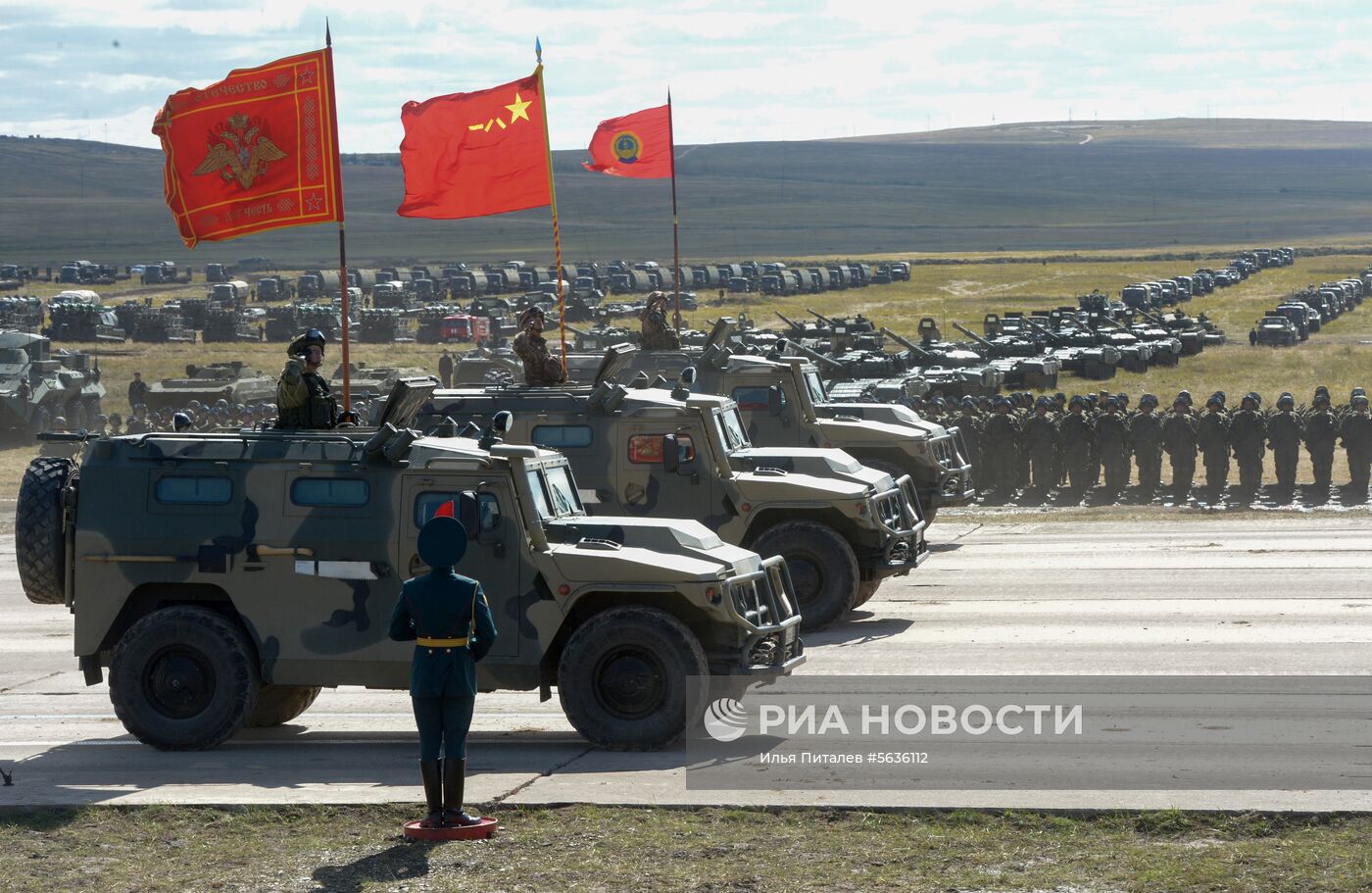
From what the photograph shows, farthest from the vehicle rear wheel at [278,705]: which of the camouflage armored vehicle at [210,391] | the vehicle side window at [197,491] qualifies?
the camouflage armored vehicle at [210,391]

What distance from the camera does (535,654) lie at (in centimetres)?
1122

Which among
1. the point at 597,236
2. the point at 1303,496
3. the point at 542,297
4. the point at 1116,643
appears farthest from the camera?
the point at 597,236

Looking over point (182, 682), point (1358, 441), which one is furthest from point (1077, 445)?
point (182, 682)

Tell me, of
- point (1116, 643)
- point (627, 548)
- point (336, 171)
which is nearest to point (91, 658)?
point (627, 548)

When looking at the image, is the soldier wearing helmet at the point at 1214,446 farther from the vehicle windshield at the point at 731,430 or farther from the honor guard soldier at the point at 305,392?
the honor guard soldier at the point at 305,392

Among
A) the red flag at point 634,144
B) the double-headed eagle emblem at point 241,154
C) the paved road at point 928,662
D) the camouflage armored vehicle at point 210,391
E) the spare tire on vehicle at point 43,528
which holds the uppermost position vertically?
the red flag at point 634,144

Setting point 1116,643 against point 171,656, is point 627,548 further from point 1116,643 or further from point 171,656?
point 1116,643

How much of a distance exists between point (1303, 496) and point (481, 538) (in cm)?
1944

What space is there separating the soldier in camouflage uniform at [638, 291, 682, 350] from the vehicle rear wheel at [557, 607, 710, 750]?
10.7 meters

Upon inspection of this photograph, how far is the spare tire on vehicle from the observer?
1170 cm

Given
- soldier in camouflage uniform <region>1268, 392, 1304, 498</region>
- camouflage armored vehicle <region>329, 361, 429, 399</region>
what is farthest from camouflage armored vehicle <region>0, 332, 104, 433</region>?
soldier in camouflage uniform <region>1268, 392, 1304, 498</region>

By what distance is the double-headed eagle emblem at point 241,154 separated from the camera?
14.6 m

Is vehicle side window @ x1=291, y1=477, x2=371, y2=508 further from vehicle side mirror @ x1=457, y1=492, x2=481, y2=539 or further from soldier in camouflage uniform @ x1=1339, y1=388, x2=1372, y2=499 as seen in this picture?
soldier in camouflage uniform @ x1=1339, y1=388, x2=1372, y2=499

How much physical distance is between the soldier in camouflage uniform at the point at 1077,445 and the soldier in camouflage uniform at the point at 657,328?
844cm
